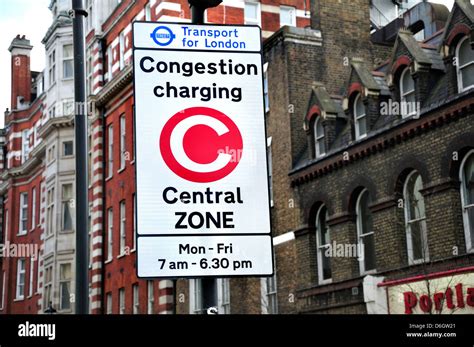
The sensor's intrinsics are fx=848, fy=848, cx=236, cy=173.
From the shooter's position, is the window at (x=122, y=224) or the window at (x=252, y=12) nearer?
the window at (x=252, y=12)

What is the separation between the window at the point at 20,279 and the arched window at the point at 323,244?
34012mm

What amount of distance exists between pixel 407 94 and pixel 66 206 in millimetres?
27662

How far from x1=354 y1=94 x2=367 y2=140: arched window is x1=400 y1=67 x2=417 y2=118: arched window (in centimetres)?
169

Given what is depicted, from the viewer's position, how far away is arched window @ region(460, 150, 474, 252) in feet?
67.4

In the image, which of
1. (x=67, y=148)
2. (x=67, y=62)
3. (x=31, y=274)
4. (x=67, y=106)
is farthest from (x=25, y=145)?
(x=67, y=62)

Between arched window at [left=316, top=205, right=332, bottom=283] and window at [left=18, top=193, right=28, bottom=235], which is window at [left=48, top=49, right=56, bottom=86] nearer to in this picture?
window at [left=18, top=193, right=28, bottom=235]

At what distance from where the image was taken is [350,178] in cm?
2483

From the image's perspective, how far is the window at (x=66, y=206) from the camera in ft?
152

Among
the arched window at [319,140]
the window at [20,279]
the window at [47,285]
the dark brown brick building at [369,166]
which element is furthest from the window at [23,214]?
the arched window at [319,140]

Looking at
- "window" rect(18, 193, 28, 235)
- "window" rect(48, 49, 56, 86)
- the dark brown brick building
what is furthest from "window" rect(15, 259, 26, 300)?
the dark brown brick building

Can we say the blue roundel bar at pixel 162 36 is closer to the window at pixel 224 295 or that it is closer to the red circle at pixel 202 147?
the red circle at pixel 202 147

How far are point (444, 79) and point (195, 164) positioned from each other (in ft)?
63.7

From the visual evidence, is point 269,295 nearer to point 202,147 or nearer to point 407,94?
point 407,94
